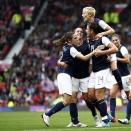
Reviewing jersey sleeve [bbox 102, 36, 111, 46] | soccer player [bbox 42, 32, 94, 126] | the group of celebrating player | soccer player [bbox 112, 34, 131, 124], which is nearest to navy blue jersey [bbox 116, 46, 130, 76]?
soccer player [bbox 112, 34, 131, 124]

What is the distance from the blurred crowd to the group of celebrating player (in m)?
15.7

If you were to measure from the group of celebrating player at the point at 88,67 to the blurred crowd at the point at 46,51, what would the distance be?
15.7 metres

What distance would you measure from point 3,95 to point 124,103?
558 cm

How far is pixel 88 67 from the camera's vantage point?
18.2 m

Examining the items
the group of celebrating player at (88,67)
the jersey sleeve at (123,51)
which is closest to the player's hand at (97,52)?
the group of celebrating player at (88,67)

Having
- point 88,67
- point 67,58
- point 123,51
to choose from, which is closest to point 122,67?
point 123,51

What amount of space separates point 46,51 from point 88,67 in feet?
68.4

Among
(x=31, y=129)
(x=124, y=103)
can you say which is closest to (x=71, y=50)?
(x=31, y=129)

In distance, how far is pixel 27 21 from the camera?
41656mm

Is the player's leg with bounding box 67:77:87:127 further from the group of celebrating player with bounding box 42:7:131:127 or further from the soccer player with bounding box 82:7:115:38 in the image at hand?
the soccer player with bounding box 82:7:115:38

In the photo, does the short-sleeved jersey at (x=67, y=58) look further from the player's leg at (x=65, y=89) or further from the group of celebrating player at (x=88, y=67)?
the player's leg at (x=65, y=89)

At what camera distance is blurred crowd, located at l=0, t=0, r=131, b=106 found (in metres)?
34.6

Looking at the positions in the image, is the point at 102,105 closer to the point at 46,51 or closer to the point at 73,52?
the point at 73,52

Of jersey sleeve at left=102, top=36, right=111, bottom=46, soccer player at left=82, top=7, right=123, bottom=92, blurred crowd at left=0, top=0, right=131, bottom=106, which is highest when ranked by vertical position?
soccer player at left=82, top=7, right=123, bottom=92
